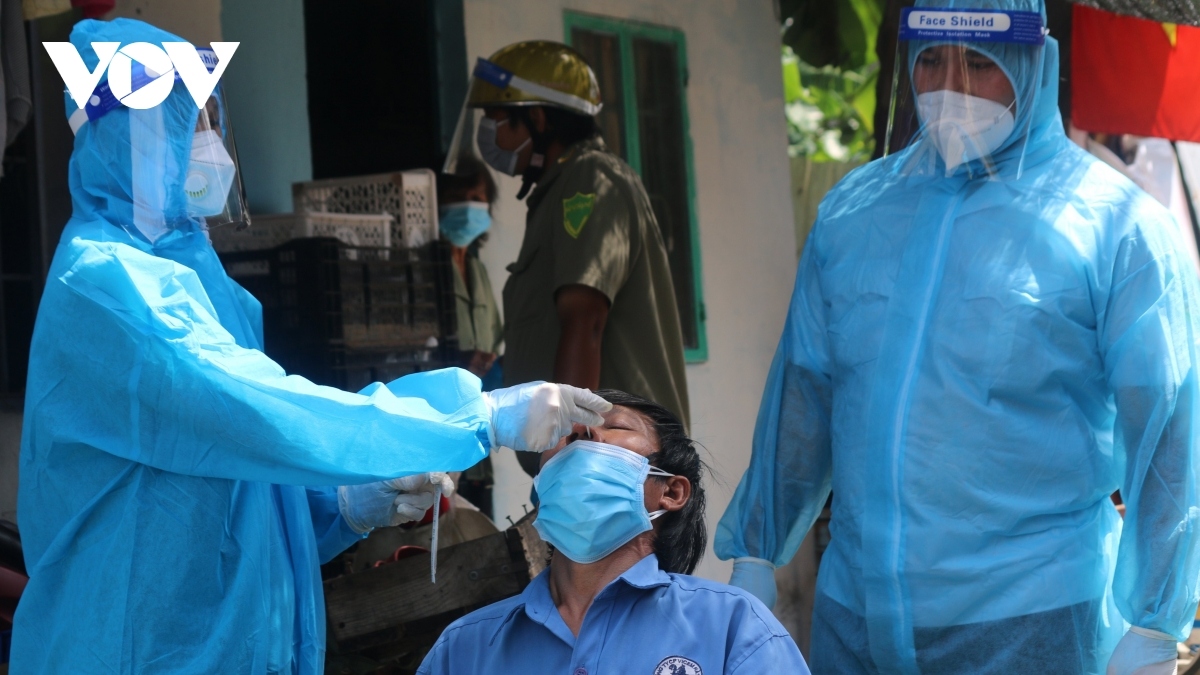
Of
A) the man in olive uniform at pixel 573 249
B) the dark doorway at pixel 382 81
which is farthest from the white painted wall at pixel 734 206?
the man in olive uniform at pixel 573 249

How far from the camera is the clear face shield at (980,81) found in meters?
2.64

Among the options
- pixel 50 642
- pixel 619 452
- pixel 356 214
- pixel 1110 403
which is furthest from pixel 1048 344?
pixel 356 214

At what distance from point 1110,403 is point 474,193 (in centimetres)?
334

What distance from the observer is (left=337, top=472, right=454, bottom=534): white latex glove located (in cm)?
229

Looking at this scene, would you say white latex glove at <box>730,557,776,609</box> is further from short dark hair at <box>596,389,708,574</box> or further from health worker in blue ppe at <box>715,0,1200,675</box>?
short dark hair at <box>596,389,708,574</box>

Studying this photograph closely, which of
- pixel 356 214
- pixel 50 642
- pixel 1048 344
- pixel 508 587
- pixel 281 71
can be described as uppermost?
pixel 281 71

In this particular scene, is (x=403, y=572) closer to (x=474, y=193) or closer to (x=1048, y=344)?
(x=1048, y=344)

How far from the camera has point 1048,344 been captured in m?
2.48

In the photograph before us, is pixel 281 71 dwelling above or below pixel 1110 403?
above

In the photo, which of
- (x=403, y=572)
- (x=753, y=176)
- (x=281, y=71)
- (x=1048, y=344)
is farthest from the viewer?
(x=753, y=176)

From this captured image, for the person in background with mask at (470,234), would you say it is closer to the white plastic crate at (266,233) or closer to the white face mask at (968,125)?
the white plastic crate at (266,233)

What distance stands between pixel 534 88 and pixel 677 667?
233 cm

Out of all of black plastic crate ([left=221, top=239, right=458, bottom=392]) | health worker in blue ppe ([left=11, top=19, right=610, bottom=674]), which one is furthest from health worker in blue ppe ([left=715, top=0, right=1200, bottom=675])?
black plastic crate ([left=221, top=239, right=458, bottom=392])

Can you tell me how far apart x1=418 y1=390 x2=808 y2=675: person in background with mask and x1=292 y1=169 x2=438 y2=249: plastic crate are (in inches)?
85.2
